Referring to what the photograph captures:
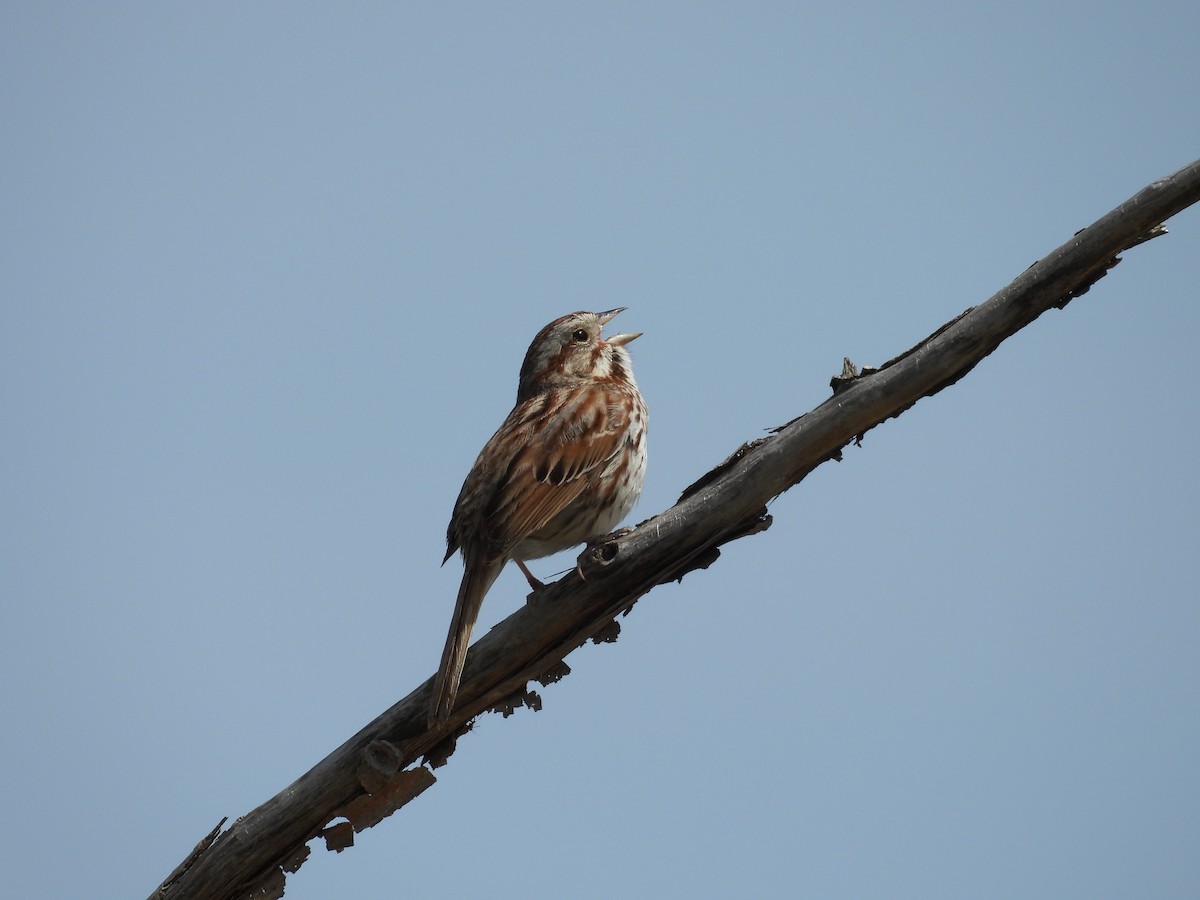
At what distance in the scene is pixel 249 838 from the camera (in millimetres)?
5609

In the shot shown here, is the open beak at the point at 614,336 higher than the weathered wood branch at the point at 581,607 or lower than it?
higher

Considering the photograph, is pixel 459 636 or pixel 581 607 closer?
pixel 581 607

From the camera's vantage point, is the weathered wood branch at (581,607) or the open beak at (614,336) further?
the open beak at (614,336)

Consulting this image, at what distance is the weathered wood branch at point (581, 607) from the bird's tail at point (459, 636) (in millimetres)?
92

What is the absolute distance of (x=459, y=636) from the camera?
19.1 feet

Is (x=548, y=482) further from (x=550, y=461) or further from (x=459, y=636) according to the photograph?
(x=459, y=636)

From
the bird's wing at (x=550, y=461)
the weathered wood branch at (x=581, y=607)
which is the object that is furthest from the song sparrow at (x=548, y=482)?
the weathered wood branch at (x=581, y=607)

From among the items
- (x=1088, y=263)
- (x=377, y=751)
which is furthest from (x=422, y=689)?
(x=1088, y=263)

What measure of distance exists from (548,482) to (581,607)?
1432 mm

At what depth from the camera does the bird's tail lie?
5.57m

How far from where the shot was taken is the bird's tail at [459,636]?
18.3 feet

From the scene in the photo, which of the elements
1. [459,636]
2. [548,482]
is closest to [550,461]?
[548,482]

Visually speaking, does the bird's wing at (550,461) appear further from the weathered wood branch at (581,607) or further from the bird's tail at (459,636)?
the weathered wood branch at (581,607)

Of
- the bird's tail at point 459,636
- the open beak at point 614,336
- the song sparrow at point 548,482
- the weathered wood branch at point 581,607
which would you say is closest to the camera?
the weathered wood branch at point 581,607
